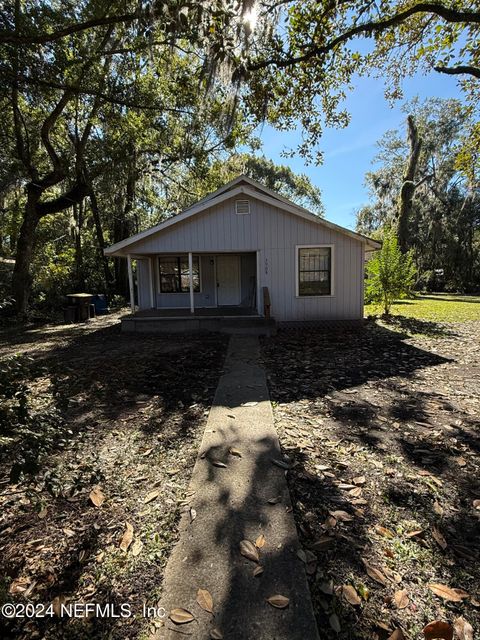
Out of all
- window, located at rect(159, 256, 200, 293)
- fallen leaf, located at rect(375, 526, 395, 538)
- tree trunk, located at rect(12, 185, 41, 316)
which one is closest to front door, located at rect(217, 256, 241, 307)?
window, located at rect(159, 256, 200, 293)

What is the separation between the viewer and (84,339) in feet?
32.0

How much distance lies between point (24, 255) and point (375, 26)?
13058 millimetres

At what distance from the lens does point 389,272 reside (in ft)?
40.5

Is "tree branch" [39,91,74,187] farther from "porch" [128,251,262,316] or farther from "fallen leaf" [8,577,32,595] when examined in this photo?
"fallen leaf" [8,577,32,595]

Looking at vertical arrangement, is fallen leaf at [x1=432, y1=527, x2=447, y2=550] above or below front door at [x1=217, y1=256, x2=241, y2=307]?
below

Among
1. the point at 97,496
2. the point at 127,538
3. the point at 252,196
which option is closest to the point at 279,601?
the point at 127,538

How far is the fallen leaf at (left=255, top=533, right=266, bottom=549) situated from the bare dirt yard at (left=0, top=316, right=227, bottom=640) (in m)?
0.55

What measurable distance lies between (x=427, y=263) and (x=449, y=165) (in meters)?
7.73

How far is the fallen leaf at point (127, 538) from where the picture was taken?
2.22 m

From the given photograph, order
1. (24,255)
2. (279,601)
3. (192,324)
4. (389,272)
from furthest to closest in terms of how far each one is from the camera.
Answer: (24,255) → (389,272) → (192,324) → (279,601)

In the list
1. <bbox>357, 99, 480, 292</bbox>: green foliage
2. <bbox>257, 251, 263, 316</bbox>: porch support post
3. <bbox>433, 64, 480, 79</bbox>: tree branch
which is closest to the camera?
<bbox>433, 64, 480, 79</bbox>: tree branch

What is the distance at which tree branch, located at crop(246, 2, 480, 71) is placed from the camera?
5923 mm

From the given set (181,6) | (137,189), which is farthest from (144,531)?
(137,189)

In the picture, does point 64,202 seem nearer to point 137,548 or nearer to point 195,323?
point 195,323
